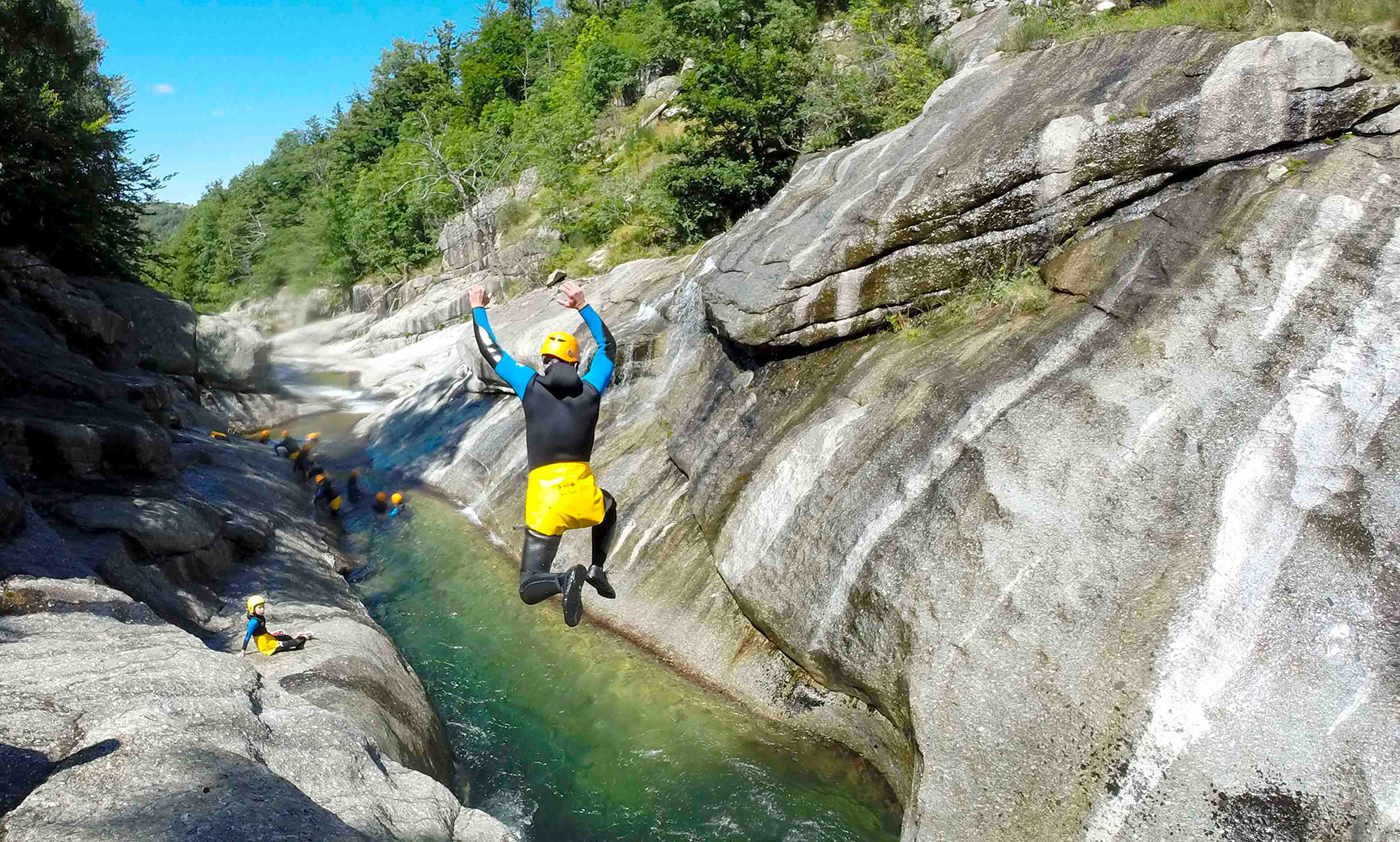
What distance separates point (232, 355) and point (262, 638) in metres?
21.5

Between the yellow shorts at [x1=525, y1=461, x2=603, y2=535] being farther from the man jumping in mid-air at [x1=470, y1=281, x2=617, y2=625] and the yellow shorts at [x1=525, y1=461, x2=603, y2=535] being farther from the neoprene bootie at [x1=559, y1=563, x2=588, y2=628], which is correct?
the neoprene bootie at [x1=559, y1=563, x2=588, y2=628]

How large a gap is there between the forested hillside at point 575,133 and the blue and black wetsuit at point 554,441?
1438 cm

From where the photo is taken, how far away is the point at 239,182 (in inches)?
3019

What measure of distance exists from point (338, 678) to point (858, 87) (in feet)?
55.3

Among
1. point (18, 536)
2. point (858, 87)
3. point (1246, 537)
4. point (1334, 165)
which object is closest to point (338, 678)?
point (18, 536)

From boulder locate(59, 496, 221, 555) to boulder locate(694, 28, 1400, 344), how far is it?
8.52 metres

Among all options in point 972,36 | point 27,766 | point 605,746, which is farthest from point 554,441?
point 972,36

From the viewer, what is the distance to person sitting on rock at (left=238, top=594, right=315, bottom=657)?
8984 millimetres

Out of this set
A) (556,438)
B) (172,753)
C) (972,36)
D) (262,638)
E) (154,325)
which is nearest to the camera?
(172,753)

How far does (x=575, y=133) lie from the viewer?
3591 cm

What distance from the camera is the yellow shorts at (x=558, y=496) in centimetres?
640

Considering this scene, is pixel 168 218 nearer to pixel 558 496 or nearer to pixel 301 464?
pixel 301 464

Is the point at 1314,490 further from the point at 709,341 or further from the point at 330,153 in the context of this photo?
the point at 330,153

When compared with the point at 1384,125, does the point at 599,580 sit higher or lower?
lower
